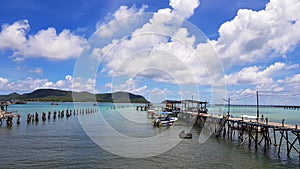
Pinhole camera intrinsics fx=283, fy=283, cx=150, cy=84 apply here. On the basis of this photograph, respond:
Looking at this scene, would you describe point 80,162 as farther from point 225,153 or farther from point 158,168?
point 225,153

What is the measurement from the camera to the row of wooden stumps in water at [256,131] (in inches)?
1218

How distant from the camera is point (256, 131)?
1382 inches

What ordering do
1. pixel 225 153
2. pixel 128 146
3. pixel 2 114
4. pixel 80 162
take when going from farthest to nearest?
pixel 2 114, pixel 128 146, pixel 225 153, pixel 80 162

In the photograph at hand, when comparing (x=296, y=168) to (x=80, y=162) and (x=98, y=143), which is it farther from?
(x=98, y=143)

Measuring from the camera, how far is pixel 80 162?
82.7 ft

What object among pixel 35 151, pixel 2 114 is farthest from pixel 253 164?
pixel 2 114

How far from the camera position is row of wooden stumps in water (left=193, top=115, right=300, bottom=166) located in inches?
1218

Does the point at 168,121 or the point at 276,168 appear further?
the point at 168,121

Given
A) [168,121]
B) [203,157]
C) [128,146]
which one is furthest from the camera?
[168,121]

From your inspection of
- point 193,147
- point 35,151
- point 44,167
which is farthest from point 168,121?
point 44,167

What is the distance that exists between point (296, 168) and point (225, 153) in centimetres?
794

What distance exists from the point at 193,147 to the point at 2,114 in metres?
39.3

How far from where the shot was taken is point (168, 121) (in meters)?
63.9

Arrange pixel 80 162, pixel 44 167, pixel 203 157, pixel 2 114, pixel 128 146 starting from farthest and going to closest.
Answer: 1. pixel 2 114
2. pixel 128 146
3. pixel 203 157
4. pixel 80 162
5. pixel 44 167
